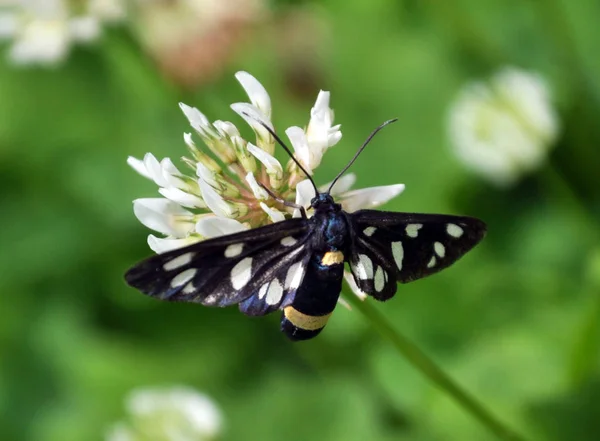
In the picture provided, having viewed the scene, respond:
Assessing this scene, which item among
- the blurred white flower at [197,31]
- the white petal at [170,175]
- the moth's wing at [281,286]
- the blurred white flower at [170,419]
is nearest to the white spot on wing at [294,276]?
the moth's wing at [281,286]

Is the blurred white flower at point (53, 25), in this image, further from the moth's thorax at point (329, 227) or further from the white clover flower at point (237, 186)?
the moth's thorax at point (329, 227)

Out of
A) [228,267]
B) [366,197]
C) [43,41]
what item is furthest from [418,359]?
[43,41]

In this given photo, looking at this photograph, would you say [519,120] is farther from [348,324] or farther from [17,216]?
[17,216]

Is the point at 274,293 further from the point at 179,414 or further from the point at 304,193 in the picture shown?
the point at 179,414

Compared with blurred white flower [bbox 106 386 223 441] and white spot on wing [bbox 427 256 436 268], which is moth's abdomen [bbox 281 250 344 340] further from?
blurred white flower [bbox 106 386 223 441]

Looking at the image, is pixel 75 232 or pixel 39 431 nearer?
pixel 39 431

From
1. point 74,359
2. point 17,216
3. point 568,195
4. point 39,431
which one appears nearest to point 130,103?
point 17,216

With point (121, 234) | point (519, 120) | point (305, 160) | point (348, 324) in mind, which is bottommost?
point (348, 324)
